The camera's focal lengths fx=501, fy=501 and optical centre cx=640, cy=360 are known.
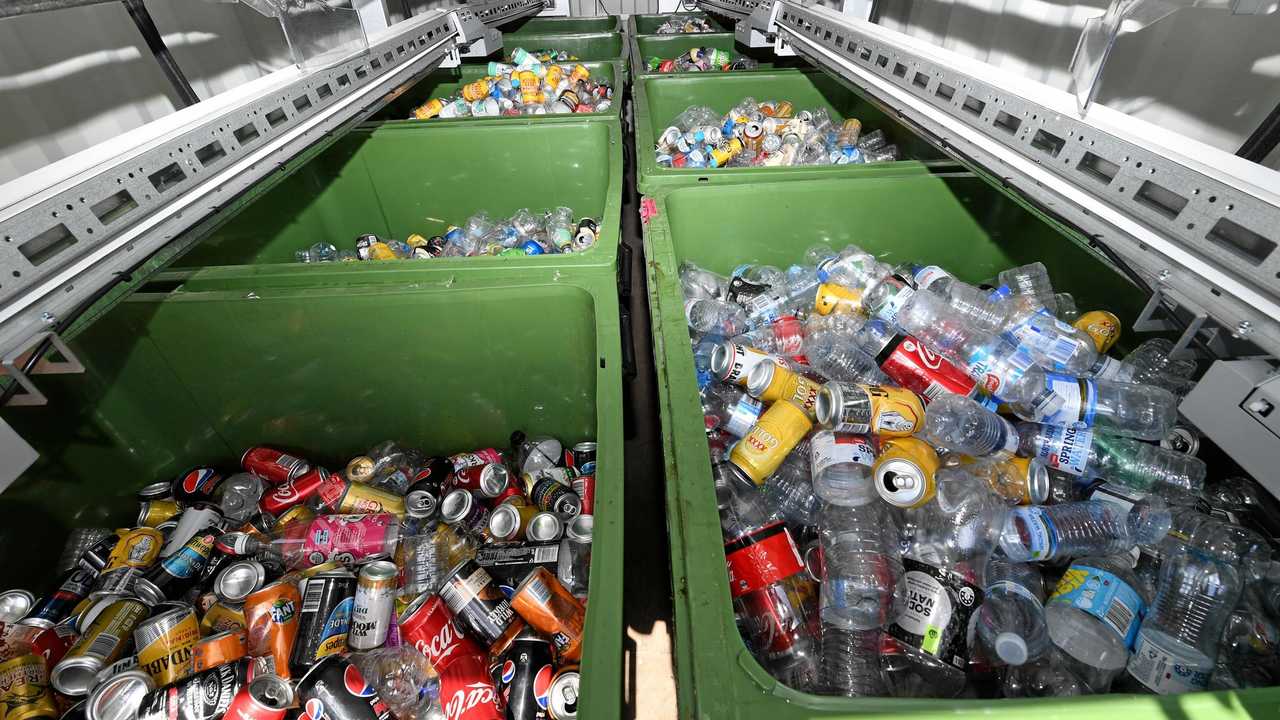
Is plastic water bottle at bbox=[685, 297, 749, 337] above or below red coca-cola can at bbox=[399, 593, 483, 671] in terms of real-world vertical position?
above

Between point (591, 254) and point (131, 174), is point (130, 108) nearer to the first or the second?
point (131, 174)

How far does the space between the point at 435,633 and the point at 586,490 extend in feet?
1.75

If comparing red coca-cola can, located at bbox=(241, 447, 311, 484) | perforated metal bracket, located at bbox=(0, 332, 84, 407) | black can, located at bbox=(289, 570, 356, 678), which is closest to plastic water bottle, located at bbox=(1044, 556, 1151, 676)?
black can, located at bbox=(289, 570, 356, 678)

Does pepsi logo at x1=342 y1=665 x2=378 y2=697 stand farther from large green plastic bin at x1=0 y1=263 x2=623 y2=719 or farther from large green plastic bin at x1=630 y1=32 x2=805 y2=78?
large green plastic bin at x1=630 y1=32 x2=805 y2=78

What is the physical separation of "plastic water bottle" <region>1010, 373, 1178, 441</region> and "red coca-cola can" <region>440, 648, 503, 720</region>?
156 centimetres

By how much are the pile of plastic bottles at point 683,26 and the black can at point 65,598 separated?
5251mm

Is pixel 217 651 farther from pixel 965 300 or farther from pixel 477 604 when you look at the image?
pixel 965 300

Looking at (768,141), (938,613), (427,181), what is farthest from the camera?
(768,141)

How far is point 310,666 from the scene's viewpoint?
1164 millimetres

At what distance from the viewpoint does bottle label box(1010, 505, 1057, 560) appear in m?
1.13

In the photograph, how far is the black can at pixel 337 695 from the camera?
1077 mm

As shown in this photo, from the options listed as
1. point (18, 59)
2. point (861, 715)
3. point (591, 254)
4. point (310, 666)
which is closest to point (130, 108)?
point (18, 59)

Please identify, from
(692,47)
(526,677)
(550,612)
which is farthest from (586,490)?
(692,47)

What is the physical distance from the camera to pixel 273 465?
5.54ft
